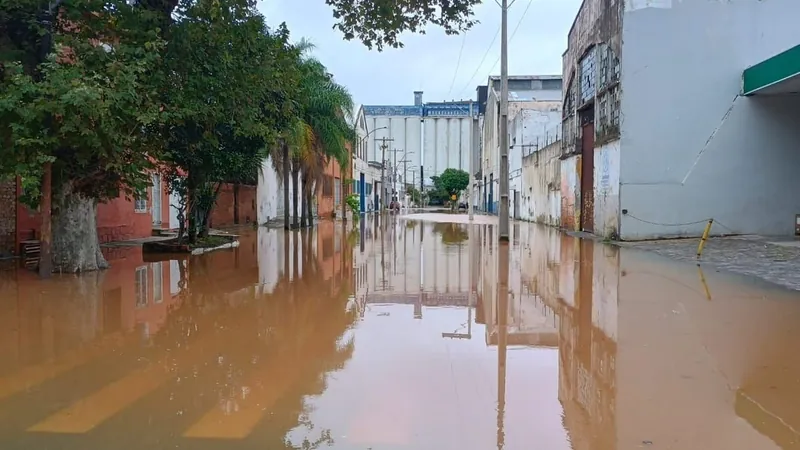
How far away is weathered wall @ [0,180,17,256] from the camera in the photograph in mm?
15070

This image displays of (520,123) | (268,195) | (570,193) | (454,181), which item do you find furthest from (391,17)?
(454,181)

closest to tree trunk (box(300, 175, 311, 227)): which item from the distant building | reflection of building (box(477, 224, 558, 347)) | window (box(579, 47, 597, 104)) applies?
window (box(579, 47, 597, 104))

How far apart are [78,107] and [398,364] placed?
22.4ft

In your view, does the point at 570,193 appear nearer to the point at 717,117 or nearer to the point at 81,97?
the point at 717,117

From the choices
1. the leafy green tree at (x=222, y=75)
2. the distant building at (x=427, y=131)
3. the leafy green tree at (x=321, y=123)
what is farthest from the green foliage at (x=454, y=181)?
the leafy green tree at (x=222, y=75)

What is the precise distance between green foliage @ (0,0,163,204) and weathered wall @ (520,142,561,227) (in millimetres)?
25225

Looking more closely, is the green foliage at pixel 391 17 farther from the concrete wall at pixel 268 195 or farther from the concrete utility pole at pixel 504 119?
the concrete wall at pixel 268 195

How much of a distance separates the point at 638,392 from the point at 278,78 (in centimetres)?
1065

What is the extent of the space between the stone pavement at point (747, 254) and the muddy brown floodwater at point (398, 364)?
3.31 ft

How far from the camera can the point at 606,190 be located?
74.3 ft

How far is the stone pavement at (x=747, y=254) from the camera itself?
12016 mm

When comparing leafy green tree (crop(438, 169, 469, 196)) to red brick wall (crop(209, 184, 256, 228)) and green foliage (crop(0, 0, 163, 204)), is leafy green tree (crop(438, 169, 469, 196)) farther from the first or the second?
green foliage (crop(0, 0, 163, 204))

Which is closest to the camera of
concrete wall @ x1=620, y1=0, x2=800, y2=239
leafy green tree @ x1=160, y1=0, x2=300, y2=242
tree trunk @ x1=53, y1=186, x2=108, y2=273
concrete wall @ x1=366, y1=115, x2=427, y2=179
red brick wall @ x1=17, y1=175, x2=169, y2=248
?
leafy green tree @ x1=160, y1=0, x2=300, y2=242

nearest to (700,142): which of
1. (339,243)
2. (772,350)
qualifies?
(339,243)
